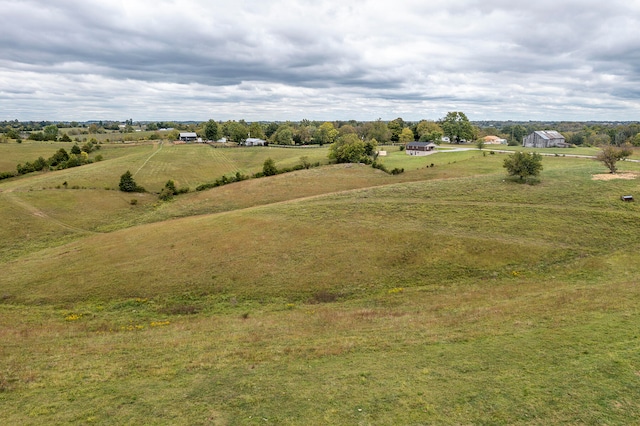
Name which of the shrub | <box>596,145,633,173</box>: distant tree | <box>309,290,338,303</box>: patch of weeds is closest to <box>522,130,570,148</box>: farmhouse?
<box>596,145,633,173</box>: distant tree

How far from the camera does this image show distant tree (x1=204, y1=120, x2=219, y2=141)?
156 metres

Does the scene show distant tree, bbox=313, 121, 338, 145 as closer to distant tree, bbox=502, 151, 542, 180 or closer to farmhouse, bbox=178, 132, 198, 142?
farmhouse, bbox=178, 132, 198, 142

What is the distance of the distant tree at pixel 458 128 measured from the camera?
15338 centimetres

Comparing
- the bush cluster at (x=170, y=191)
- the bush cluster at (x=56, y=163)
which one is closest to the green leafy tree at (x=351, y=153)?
the bush cluster at (x=170, y=191)

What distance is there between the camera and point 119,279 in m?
32.5

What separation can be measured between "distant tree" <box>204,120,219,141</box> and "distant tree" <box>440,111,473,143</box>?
100 m

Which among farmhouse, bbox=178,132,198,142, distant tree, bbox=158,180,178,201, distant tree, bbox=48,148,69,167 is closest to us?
distant tree, bbox=158,180,178,201

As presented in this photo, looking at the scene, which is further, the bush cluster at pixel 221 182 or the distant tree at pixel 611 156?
the bush cluster at pixel 221 182

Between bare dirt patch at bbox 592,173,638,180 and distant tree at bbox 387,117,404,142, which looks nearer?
bare dirt patch at bbox 592,173,638,180

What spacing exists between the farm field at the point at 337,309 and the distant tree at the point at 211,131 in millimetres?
101379

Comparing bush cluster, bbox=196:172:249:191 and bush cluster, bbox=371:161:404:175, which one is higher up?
bush cluster, bbox=371:161:404:175

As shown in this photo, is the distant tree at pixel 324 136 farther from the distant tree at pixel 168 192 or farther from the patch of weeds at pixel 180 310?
the patch of weeds at pixel 180 310

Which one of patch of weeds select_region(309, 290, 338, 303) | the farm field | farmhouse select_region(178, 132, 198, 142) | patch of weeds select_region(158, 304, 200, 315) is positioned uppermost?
farmhouse select_region(178, 132, 198, 142)

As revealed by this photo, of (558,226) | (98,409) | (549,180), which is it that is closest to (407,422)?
(98,409)
